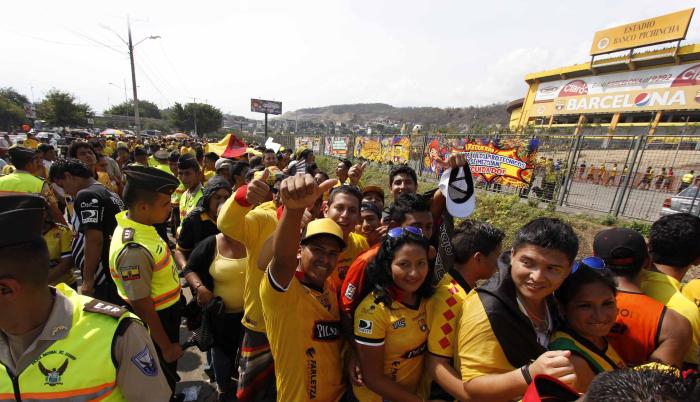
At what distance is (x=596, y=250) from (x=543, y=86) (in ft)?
177

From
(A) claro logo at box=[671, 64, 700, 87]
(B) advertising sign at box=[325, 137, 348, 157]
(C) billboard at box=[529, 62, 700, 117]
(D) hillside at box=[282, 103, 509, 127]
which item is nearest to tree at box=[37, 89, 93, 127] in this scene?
(B) advertising sign at box=[325, 137, 348, 157]

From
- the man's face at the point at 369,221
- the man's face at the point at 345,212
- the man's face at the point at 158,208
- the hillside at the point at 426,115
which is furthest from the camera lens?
the hillside at the point at 426,115

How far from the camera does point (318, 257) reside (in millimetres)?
1729

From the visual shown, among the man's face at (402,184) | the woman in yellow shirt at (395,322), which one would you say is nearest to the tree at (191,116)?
the man's face at (402,184)

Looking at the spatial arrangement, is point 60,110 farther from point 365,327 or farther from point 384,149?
point 365,327

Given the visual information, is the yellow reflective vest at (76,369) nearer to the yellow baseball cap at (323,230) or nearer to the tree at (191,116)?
the yellow baseball cap at (323,230)

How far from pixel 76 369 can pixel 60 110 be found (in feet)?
185

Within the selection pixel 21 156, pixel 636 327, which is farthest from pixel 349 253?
pixel 21 156

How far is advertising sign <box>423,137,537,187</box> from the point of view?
7.90m

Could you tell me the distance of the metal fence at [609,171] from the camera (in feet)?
23.6

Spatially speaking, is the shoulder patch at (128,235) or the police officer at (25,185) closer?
the shoulder patch at (128,235)

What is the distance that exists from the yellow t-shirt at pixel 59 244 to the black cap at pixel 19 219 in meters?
2.09

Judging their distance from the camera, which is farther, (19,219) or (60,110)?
(60,110)

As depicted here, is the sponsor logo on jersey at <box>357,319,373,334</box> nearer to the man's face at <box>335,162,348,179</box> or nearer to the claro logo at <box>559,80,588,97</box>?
Answer: the man's face at <box>335,162,348,179</box>
